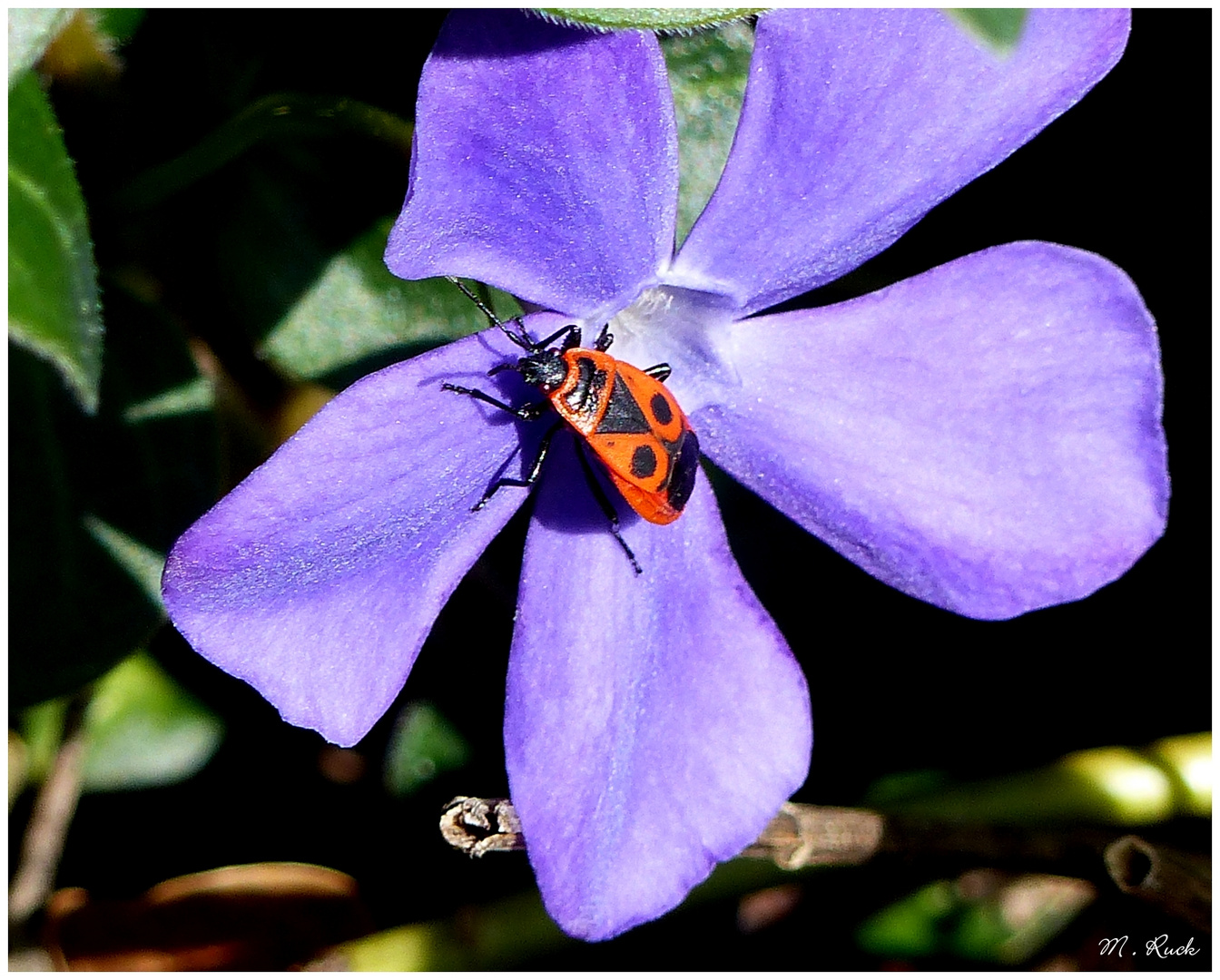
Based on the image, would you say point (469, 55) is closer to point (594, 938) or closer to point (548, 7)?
point (548, 7)

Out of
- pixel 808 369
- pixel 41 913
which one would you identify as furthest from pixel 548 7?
pixel 41 913

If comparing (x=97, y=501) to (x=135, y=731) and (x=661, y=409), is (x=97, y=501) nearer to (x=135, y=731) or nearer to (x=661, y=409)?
(x=135, y=731)

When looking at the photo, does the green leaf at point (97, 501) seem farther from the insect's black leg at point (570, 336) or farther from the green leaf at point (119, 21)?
the insect's black leg at point (570, 336)

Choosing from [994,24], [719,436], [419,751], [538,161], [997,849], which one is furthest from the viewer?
[419,751]

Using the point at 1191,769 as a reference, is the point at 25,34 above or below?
above

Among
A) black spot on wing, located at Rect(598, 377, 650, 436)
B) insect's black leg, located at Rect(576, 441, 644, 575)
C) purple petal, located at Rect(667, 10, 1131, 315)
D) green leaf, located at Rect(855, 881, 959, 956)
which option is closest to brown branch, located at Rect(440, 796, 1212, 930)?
green leaf, located at Rect(855, 881, 959, 956)

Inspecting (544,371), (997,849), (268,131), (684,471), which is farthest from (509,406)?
(997,849)

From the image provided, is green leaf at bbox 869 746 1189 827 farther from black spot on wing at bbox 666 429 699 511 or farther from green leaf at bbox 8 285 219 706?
green leaf at bbox 8 285 219 706
